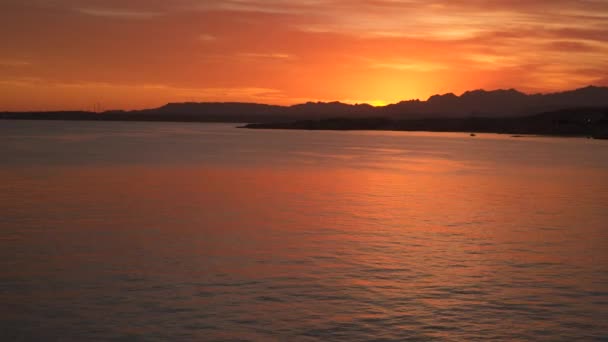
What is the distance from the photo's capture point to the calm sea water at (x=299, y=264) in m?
11.9

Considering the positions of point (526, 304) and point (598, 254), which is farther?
A: point (598, 254)

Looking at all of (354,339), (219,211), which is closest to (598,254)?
(354,339)

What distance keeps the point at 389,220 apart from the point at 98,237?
1002 cm

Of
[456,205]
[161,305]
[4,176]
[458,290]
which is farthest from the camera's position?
[4,176]

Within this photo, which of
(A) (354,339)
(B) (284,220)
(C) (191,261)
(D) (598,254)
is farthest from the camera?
(B) (284,220)

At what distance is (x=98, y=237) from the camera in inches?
788

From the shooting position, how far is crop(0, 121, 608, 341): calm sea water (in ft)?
38.9

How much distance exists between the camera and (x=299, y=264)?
54.6 feet

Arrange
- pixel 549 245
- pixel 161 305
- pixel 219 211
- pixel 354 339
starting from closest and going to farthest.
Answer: pixel 354 339 < pixel 161 305 < pixel 549 245 < pixel 219 211

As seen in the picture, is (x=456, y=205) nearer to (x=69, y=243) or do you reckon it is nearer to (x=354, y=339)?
(x=69, y=243)

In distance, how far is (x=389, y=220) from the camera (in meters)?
24.2

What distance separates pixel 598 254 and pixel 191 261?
10.9 meters

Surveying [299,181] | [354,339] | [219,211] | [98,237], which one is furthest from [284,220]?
[299,181]

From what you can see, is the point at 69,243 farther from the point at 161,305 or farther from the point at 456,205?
the point at 456,205
